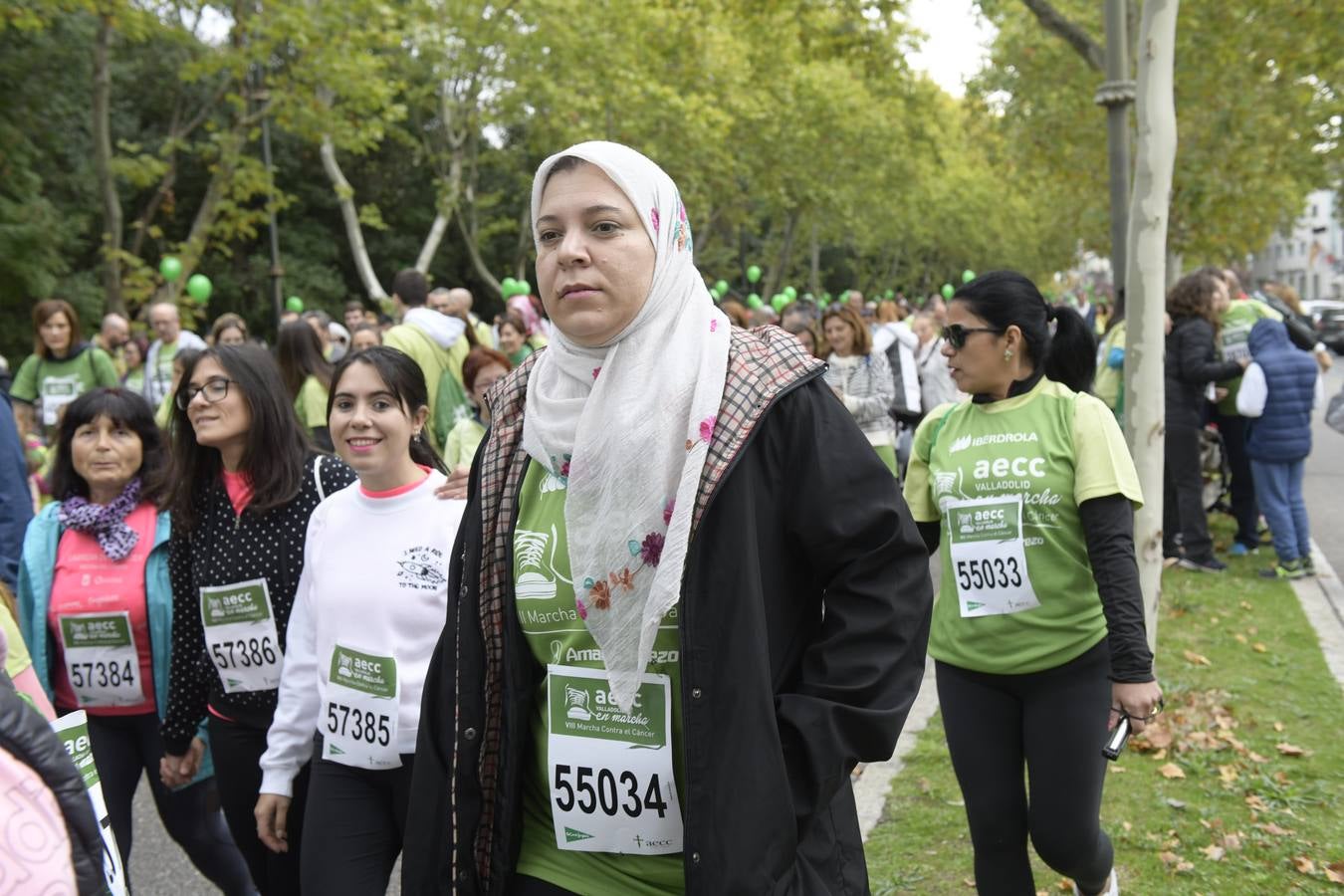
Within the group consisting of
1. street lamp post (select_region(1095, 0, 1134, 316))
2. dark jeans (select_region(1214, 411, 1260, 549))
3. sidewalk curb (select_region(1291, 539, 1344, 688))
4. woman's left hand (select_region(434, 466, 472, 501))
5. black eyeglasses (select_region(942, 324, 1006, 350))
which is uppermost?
street lamp post (select_region(1095, 0, 1134, 316))

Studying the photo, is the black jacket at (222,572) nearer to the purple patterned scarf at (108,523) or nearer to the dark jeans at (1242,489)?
the purple patterned scarf at (108,523)

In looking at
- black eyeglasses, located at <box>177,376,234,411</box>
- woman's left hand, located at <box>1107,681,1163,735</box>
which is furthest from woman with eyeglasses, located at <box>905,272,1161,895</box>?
black eyeglasses, located at <box>177,376,234,411</box>

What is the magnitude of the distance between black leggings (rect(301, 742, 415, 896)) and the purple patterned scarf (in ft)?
3.78

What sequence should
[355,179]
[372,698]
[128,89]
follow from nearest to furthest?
[372,698] < [128,89] < [355,179]

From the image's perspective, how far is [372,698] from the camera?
129 inches

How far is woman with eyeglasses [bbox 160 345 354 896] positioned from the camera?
3701 mm

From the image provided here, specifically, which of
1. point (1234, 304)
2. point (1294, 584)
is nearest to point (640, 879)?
point (1294, 584)

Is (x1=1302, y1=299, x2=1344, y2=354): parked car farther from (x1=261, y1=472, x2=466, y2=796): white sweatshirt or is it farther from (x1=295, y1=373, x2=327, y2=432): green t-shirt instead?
(x1=261, y1=472, x2=466, y2=796): white sweatshirt

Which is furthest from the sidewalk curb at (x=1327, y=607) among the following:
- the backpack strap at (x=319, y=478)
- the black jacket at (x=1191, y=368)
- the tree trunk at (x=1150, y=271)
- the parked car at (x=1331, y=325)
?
the parked car at (x=1331, y=325)

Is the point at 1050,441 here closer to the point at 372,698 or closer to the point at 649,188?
the point at 649,188

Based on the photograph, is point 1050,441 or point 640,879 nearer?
point 640,879

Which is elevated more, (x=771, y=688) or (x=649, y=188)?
(x=649, y=188)

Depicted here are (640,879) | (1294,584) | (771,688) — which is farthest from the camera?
(1294,584)

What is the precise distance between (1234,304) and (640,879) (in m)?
8.81
